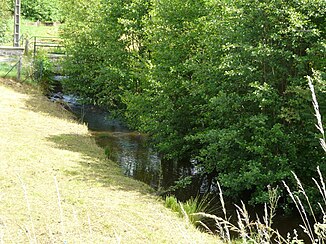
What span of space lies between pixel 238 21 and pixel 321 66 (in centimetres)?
237

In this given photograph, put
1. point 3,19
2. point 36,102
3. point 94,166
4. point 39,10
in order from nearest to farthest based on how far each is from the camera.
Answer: point 94,166 → point 36,102 → point 3,19 → point 39,10

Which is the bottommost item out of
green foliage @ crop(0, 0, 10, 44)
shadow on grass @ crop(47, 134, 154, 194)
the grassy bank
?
shadow on grass @ crop(47, 134, 154, 194)

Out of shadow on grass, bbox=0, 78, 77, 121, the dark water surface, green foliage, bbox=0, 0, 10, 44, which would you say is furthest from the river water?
green foliage, bbox=0, 0, 10, 44

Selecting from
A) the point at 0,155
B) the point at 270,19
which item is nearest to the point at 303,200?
the point at 270,19

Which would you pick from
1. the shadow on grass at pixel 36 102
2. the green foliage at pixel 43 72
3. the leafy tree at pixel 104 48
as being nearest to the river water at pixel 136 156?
the shadow on grass at pixel 36 102

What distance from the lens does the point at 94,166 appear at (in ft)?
42.8

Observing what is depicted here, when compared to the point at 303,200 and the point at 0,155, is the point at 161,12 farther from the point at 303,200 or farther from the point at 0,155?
the point at 303,200

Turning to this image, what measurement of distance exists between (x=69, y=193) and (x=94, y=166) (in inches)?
117

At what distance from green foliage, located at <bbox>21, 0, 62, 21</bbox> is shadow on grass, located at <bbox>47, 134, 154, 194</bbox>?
142 ft

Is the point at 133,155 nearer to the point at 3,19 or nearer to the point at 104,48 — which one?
the point at 104,48

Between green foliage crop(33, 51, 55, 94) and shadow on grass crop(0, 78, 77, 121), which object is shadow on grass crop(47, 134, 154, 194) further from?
green foliage crop(33, 51, 55, 94)

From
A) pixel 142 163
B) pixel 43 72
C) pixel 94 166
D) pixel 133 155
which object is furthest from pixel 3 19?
pixel 94 166

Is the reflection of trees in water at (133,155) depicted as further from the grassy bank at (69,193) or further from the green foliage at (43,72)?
the green foliage at (43,72)

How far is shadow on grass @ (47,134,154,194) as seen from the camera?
11656 mm
